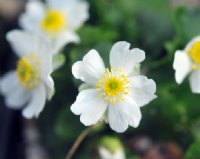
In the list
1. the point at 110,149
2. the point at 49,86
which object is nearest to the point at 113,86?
the point at 49,86

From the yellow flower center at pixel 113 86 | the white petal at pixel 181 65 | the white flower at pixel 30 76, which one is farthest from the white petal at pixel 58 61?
the white petal at pixel 181 65

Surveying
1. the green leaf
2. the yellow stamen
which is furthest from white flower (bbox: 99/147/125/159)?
the yellow stamen

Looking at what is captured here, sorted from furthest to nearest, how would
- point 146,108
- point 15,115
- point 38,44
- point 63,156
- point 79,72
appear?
point 15,115 < point 63,156 < point 146,108 < point 38,44 < point 79,72

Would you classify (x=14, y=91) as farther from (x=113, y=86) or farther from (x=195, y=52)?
(x=195, y=52)

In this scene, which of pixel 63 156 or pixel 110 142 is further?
pixel 63 156

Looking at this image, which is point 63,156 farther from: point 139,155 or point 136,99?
point 136,99

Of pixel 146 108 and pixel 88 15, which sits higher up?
pixel 88 15

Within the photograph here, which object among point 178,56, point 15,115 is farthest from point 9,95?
point 178,56
